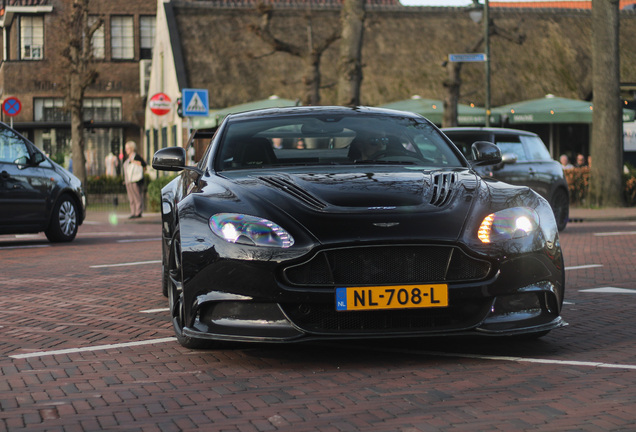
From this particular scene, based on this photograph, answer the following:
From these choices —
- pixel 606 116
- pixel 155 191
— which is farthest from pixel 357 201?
pixel 606 116

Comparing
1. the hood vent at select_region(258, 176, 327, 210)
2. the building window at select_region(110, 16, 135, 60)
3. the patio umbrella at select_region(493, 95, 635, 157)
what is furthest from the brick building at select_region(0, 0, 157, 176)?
the hood vent at select_region(258, 176, 327, 210)

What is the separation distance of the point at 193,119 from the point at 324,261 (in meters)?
27.5

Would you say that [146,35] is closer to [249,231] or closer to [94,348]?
[94,348]

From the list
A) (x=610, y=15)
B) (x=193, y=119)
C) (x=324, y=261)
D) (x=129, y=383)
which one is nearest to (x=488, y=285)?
(x=324, y=261)

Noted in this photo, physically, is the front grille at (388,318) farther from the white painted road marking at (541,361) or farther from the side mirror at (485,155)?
the side mirror at (485,155)

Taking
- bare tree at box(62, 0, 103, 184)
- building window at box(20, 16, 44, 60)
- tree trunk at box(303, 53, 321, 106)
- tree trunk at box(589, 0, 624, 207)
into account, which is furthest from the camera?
building window at box(20, 16, 44, 60)

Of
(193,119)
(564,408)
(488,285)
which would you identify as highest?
(193,119)

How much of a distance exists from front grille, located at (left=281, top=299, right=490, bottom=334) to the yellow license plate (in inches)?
2.3

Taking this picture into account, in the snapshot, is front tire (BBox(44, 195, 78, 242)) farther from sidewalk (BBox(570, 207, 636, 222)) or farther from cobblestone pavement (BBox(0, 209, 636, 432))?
sidewalk (BBox(570, 207, 636, 222))

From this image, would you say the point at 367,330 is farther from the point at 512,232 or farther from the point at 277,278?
the point at 512,232

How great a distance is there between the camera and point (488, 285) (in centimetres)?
567

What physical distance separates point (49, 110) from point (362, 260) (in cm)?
4879

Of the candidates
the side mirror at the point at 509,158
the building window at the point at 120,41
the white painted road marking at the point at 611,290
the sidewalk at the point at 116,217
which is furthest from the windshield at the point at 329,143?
the building window at the point at 120,41

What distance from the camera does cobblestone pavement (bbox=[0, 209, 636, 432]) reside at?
15.2ft
